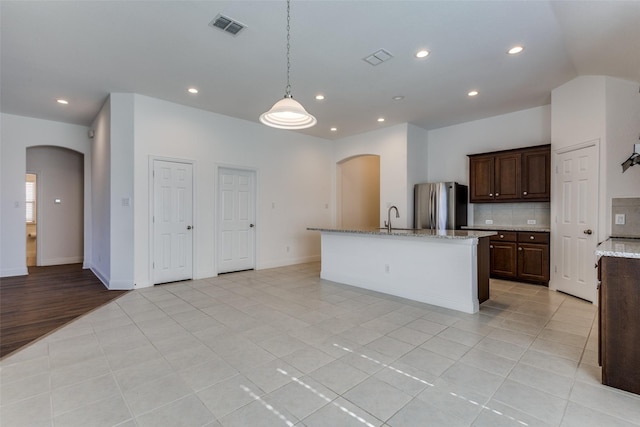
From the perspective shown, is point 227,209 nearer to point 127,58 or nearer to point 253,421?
point 127,58

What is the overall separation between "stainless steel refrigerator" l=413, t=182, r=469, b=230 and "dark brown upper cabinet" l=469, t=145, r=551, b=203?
29 cm

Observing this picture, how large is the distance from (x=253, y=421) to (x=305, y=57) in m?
3.53

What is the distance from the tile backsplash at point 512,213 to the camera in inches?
206

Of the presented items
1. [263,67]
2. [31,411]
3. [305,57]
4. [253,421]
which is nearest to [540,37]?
[305,57]

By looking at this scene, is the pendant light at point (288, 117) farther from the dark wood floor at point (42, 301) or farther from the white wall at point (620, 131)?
the white wall at point (620, 131)

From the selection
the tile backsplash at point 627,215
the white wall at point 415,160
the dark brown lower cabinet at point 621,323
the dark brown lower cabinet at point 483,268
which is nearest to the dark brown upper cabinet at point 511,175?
the white wall at point 415,160

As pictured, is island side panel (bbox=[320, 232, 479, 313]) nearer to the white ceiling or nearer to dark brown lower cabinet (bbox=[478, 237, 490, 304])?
dark brown lower cabinet (bbox=[478, 237, 490, 304])

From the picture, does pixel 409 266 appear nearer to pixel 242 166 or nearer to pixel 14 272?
pixel 242 166

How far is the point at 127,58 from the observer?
355 cm

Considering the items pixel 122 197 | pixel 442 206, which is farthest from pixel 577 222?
pixel 122 197

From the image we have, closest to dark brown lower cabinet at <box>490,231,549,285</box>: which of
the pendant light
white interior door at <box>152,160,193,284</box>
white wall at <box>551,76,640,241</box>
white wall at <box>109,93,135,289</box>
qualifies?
white wall at <box>551,76,640,241</box>

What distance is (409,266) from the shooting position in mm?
4109

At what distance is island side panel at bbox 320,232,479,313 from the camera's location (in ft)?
11.8

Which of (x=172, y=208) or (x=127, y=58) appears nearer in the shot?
(x=127, y=58)
